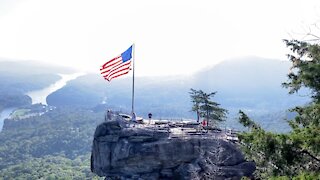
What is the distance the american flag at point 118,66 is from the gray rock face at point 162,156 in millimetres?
5676

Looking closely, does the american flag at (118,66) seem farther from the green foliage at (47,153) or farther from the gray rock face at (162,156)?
the green foliage at (47,153)

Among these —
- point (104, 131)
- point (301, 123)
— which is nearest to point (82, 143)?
point (104, 131)

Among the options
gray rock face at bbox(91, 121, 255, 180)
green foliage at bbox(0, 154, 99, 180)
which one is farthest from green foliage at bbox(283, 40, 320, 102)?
A: green foliage at bbox(0, 154, 99, 180)

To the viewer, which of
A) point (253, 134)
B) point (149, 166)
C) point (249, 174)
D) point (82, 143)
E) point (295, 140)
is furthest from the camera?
point (82, 143)

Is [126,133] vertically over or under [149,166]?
over

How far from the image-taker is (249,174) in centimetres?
3206

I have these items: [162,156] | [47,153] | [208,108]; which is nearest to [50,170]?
[47,153]

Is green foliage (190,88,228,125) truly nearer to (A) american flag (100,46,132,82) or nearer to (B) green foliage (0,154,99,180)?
(A) american flag (100,46,132,82)

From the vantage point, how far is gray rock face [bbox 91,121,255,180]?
32.2 m

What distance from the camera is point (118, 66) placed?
4119 cm

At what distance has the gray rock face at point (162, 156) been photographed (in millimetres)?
32250

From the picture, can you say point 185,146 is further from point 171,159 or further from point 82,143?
point 82,143

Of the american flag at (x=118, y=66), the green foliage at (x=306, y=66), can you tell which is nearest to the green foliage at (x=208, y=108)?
the american flag at (x=118, y=66)

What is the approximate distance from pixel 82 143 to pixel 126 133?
473ft
